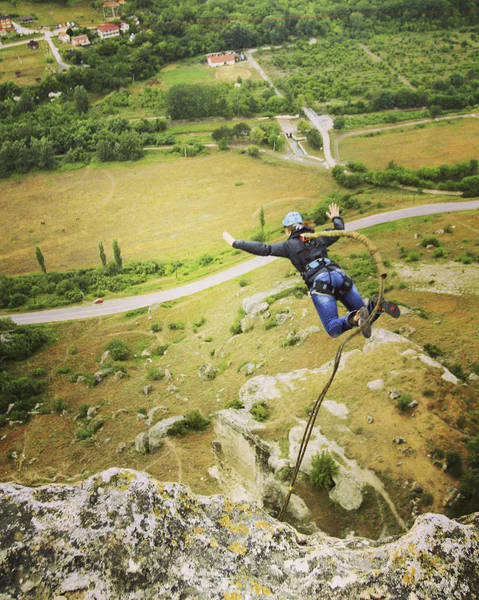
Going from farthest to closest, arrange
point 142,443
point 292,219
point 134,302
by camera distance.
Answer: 1. point 134,302
2. point 142,443
3. point 292,219

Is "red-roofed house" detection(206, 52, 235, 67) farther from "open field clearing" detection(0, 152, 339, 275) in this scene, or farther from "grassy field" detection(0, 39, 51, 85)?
"open field clearing" detection(0, 152, 339, 275)

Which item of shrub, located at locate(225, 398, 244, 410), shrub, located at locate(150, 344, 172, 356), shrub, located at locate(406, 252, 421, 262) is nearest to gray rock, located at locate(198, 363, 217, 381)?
shrub, located at locate(225, 398, 244, 410)

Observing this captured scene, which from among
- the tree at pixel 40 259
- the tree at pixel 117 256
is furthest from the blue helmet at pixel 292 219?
the tree at pixel 40 259

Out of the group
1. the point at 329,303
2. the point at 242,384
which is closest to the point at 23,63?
the point at 242,384

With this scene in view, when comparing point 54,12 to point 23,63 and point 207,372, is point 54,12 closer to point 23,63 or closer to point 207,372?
point 23,63

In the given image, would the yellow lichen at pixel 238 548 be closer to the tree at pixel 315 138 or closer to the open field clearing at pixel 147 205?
the open field clearing at pixel 147 205
